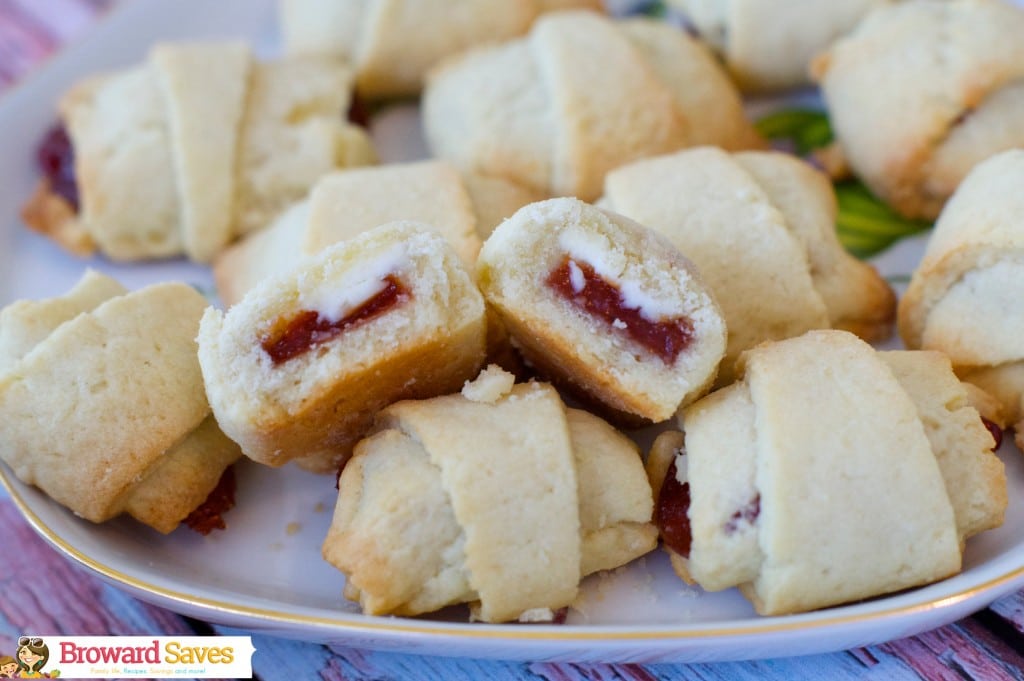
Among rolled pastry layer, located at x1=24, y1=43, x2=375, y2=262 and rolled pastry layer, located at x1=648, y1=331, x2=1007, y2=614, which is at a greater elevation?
rolled pastry layer, located at x1=24, y1=43, x2=375, y2=262

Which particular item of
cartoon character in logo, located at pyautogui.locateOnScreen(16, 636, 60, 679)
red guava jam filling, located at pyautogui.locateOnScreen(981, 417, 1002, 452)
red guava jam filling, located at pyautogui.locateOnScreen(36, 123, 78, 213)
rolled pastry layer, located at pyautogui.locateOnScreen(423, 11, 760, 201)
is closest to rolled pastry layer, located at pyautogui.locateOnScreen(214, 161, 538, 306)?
rolled pastry layer, located at pyautogui.locateOnScreen(423, 11, 760, 201)

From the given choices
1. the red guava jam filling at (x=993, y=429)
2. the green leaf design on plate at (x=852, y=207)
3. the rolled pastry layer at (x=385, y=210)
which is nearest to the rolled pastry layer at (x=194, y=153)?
the rolled pastry layer at (x=385, y=210)

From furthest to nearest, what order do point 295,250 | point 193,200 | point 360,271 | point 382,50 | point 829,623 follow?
point 382,50
point 193,200
point 295,250
point 360,271
point 829,623

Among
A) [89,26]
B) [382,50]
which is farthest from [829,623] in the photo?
[89,26]

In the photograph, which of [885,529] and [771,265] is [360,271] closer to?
[771,265]

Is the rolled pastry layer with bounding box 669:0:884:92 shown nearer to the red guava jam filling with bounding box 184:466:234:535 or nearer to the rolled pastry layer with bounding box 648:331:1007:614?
the rolled pastry layer with bounding box 648:331:1007:614

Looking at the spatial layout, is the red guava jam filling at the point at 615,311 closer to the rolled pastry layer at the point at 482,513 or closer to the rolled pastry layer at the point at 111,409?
the rolled pastry layer at the point at 482,513
